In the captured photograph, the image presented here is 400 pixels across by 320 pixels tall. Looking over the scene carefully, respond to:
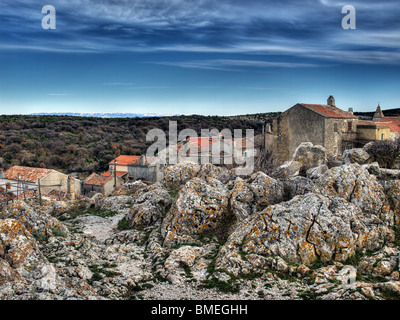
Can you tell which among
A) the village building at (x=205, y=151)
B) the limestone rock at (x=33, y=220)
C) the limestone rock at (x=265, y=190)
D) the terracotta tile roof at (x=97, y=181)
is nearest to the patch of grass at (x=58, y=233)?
the limestone rock at (x=33, y=220)

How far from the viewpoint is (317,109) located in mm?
33156

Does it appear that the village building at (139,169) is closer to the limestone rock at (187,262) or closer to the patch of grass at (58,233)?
the patch of grass at (58,233)

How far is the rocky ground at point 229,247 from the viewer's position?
20.2 ft

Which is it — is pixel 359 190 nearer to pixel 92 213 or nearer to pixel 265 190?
pixel 265 190

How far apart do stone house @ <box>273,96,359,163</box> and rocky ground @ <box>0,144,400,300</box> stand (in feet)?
71.2

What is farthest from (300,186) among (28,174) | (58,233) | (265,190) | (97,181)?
(28,174)

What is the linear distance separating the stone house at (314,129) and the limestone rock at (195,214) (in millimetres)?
22356

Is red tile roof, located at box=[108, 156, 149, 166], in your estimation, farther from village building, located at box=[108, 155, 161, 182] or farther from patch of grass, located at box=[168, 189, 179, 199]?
patch of grass, located at box=[168, 189, 179, 199]

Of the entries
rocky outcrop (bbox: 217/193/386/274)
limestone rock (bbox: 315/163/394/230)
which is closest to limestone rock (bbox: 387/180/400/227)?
limestone rock (bbox: 315/163/394/230)

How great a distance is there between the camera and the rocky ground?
6.16 m

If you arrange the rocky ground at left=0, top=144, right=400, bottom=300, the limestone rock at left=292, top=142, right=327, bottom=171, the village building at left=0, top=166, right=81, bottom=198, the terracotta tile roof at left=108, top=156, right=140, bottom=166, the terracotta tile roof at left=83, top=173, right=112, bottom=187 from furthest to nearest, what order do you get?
the terracotta tile roof at left=108, top=156, right=140, bottom=166 → the terracotta tile roof at left=83, top=173, right=112, bottom=187 → the village building at left=0, top=166, right=81, bottom=198 → the limestone rock at left=292, top=142, right=327, bottom=171 → the rocky ground at left=0, top=144, right=400, bottom=300

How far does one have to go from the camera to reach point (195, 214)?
9602 millimetres

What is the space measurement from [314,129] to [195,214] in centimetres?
2588
